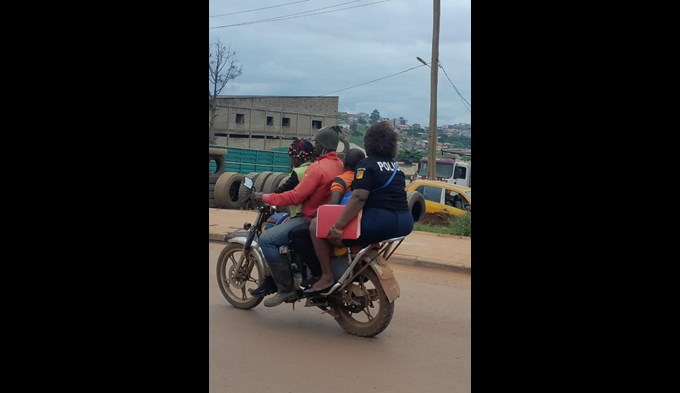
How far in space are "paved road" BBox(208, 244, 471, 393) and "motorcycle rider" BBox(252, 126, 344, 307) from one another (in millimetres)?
408

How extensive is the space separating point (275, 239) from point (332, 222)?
0.59 meters

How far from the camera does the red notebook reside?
4.76 meters

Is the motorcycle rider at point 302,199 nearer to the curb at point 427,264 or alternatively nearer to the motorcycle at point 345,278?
the motorcycle at point 345,278

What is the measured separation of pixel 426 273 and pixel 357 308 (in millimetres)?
3359

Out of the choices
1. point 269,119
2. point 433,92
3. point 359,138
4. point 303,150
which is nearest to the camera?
point 303,150

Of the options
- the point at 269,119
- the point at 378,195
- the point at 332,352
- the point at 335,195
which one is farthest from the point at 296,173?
the point at 269,119

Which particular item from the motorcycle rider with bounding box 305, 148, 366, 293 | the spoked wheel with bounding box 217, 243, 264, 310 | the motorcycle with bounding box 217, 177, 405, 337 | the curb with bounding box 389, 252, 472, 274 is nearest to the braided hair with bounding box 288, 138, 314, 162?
the motorcycle rider with bounding box 305, 148, 366, 293

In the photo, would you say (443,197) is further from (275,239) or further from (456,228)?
(275,239)

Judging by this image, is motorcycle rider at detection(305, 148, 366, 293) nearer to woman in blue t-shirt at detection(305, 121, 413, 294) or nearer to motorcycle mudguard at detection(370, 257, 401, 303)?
woman in blue t-shirt at detection(305, 121, 413, 294)

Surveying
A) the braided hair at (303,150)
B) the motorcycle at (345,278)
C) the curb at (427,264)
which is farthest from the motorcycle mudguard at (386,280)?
the curb at (427,264)

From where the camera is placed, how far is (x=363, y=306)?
16.5 ft

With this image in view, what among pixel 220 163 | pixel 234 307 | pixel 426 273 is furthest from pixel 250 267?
pixel 220 163
